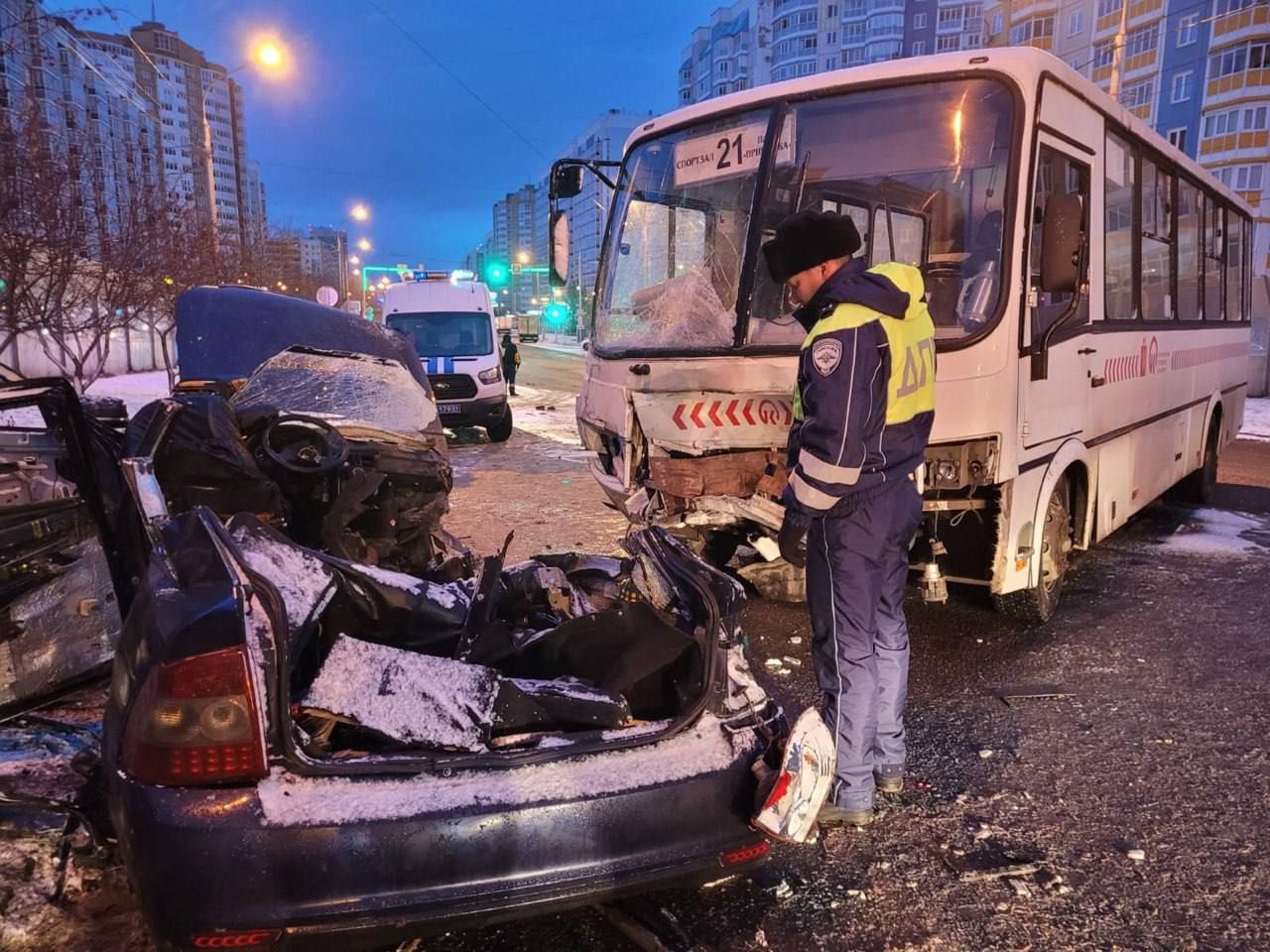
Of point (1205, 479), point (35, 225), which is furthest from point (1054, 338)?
point (35, 225)

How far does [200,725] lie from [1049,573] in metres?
4.71

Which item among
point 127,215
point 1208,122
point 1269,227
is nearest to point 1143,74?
point 1208,122

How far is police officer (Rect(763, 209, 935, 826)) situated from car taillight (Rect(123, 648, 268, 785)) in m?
1.88

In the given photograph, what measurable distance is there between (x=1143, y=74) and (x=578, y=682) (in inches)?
2183

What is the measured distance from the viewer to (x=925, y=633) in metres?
5.15

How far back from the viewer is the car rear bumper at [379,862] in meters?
1.81

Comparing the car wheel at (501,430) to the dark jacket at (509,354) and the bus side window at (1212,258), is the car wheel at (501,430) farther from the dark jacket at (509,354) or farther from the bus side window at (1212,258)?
the bus side window at (1212,258)

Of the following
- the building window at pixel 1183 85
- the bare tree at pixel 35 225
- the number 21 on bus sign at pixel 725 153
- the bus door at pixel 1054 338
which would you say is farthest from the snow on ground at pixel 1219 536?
the building window at pixel 1183 85

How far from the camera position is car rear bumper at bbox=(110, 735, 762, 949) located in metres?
1.81

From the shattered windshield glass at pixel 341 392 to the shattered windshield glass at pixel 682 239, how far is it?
1391mm

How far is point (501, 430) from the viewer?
13.9 metres

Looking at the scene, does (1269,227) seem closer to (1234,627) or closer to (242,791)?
(1234,627)

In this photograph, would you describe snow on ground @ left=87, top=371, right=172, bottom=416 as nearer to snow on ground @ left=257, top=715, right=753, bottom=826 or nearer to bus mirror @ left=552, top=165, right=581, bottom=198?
bus mirror @ left=552, top=165, right=581, bottom=198

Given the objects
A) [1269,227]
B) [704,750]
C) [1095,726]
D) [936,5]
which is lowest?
[1095,726]
